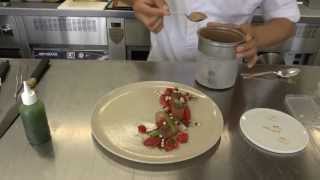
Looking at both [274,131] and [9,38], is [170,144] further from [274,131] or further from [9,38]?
[9,38]

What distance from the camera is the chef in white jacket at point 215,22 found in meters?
0.88

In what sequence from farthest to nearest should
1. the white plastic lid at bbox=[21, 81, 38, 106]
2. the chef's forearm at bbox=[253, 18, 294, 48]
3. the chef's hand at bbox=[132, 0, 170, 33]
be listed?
the chef's forearm at bbox=[253, 18, 294, 48]
the chef's hand at bbox=[132, 0, 170, 33]
the white plastic lid at bbox=[21, 81, 38, 106]

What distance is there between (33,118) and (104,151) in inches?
5.4

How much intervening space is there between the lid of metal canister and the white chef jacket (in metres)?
0.24

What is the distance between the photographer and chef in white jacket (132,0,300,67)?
34.8 inches

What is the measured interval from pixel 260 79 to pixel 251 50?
117 mm

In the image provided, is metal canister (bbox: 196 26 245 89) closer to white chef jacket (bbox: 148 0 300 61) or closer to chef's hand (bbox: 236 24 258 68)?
chef's hand (bbox: 236 24 258 68)

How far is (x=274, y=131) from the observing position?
63 centimetres

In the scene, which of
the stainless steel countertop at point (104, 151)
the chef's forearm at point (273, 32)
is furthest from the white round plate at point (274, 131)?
the chef's forearm at point (273, 32)

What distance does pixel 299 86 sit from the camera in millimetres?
795

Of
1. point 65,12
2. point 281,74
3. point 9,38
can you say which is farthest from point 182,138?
point 9,38

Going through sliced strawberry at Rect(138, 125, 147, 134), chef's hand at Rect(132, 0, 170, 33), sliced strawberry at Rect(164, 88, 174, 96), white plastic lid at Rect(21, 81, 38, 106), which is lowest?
sliced strawberry at Rect(138, 125, 147, 134)

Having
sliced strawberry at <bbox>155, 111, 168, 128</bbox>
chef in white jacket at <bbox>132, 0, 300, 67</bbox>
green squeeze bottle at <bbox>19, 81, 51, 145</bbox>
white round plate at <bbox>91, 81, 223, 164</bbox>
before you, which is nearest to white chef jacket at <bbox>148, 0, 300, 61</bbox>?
chef in white jacket at <bbox>132, 0, 300, 67</bbox>

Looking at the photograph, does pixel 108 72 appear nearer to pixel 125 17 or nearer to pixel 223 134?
pixel 223 134
